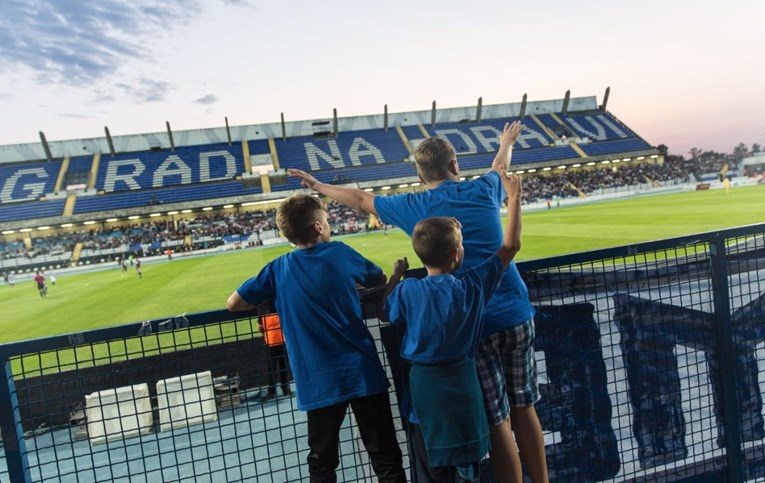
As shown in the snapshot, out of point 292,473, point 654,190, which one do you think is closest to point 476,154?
point 654,190

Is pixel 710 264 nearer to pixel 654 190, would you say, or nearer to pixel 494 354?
pixel 494 354

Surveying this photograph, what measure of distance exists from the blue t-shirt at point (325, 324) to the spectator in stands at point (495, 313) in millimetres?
460

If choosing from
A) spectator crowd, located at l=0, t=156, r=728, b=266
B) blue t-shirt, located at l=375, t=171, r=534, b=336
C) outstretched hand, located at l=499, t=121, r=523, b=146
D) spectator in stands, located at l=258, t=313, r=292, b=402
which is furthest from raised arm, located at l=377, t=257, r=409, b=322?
spectator crowd, located at l=0, t=156, r=728, b=266

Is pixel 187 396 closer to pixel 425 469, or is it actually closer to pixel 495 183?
pixel 425 469

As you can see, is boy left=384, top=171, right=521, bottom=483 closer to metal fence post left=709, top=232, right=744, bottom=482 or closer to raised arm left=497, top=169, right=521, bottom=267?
raised arm left=497, top=169, right=521, bottom=267

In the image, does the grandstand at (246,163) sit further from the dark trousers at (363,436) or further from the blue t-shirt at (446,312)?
the blue t-shirt at (446,312)

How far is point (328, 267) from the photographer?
2.30 m

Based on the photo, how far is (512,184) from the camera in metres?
2.28

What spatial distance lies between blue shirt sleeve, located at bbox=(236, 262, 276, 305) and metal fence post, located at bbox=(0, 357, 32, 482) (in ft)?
3.53

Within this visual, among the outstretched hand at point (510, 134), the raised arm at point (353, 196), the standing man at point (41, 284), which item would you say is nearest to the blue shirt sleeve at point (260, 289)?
the raised arm at point (353, 196)

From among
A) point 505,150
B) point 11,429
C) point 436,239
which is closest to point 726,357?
point 505,150

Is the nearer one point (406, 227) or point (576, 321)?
point (406, 227)

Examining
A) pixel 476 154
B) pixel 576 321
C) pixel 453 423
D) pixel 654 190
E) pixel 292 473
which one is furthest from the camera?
pixel 476 154

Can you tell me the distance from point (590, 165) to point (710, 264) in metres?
60.2
